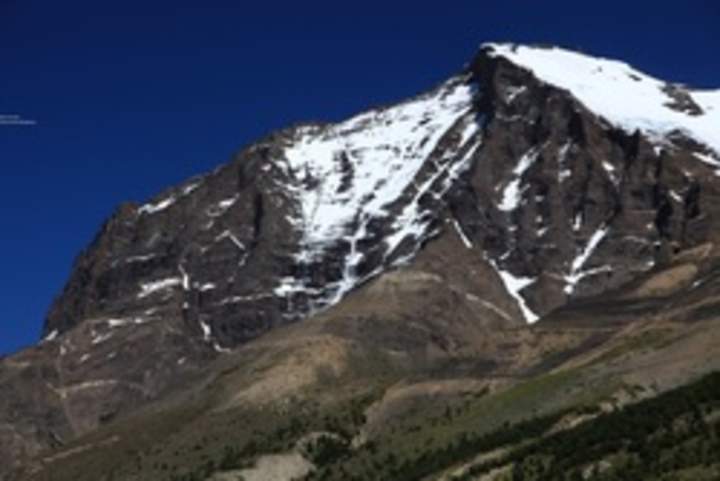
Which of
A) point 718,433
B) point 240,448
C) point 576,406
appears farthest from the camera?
point 240,448

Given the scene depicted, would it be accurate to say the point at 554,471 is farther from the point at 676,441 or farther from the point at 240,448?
the point at 240,448

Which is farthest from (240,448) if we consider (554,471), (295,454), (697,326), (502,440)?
(554,471)

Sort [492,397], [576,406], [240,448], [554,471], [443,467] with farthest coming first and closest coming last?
[240,448] < [492,397] < [576,406] < [443,467] < [554,471]

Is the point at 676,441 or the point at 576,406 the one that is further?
the point at 576,406

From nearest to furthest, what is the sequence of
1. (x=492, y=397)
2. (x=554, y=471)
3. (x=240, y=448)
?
(x=554, y=471) → (x=492, y=397) → (x=240, y=448)

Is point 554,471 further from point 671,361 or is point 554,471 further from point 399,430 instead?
point 399,430

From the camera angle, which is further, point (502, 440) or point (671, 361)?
point (671, 361)

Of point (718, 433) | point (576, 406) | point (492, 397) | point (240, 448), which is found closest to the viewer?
point (718, 433)

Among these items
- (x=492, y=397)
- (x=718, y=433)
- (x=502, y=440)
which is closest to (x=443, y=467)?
(x=502, y=440)
